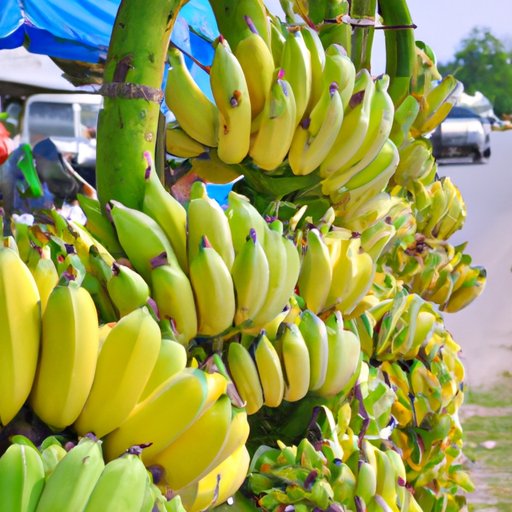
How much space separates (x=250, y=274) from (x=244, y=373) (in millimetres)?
109

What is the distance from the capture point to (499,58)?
5988mm

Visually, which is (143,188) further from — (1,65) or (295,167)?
A: (1,65)

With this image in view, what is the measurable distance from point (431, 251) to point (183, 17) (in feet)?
5.71

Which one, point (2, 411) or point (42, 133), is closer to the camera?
point (2, 411)

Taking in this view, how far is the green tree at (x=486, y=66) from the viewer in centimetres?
582

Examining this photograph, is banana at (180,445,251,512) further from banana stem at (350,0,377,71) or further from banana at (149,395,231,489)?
banana stem at (350,0,377,71)

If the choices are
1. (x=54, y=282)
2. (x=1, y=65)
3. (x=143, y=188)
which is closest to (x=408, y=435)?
(x=143, y=188)

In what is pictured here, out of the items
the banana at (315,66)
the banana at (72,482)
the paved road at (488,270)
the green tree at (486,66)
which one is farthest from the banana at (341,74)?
the green tree at (486,66)

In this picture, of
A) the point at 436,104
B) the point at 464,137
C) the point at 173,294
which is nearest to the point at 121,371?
the point at 173,294

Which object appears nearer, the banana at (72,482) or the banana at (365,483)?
the banana at (72,482)

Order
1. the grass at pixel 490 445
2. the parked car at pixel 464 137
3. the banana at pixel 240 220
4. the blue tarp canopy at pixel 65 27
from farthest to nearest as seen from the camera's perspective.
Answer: the parked car at pixel 464 137 < the grass at pixel 490 445 < the blue tarp canopy at pixel 65 27 < the banana at pixel 240 220

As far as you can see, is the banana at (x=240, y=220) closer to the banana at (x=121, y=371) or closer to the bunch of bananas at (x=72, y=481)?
the banana at (x=121, y=371)

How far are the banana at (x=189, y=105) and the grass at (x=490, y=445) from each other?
2.34 metres

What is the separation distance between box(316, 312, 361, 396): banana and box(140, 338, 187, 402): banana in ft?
0.92
